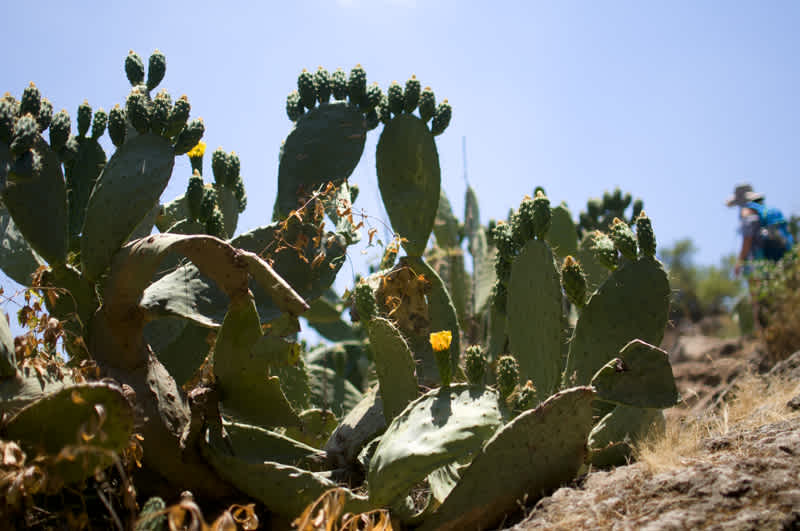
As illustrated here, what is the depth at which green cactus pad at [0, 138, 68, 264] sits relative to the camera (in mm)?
2840

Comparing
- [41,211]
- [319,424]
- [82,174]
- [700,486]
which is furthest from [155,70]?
[700,486]

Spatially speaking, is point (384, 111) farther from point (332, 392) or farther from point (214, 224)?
point (332, 392)

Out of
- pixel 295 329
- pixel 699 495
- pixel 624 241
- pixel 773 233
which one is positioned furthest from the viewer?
pixel 773 233

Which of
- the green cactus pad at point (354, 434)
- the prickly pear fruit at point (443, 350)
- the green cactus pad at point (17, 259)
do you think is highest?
the green cactus pad at point (17, 259)

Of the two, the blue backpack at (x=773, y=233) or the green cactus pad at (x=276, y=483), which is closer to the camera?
the green cactus pad at (x=276, y=483)

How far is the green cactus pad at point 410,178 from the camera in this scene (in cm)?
358

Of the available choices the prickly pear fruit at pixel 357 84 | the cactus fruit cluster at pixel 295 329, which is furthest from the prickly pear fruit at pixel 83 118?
the prickly pear fruit at pixel 357 84

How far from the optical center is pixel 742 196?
A: 7.66 meters

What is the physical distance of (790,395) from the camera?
3199mm

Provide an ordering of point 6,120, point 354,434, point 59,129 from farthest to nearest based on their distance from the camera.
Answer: point 59,129 → point 354,434 → point 6,120

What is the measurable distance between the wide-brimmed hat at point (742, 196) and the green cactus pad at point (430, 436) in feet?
19.9

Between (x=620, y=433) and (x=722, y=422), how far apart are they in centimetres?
62

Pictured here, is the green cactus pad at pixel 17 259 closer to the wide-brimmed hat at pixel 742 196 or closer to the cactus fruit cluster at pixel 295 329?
the cactus fruit cluster at pixel 295 329

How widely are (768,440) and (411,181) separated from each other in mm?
1952
